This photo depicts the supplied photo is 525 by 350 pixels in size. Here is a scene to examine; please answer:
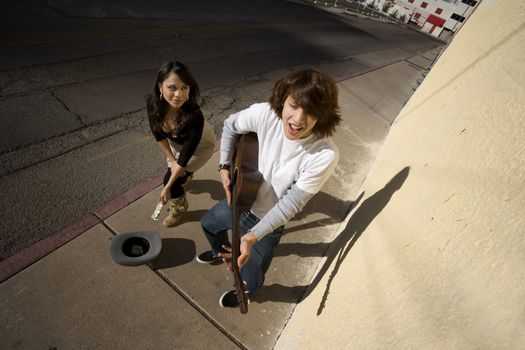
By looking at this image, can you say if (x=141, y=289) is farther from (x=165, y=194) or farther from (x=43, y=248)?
(x=43, y=248)

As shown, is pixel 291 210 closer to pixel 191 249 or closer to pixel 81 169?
pixel 191 249

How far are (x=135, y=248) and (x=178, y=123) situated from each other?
1.29m

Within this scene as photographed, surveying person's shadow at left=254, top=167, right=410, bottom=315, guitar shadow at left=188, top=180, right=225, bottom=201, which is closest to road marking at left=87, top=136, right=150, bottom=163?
guitar shadow at left=188, top=180, right=225, bottom=201

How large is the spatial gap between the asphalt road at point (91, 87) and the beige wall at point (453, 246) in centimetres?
294

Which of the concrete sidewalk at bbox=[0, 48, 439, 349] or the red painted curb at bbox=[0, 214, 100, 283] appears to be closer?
the concrete sidewalk at bbox=[0, 48, 439, 349]

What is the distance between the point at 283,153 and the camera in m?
1.94

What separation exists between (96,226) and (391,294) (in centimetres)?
287

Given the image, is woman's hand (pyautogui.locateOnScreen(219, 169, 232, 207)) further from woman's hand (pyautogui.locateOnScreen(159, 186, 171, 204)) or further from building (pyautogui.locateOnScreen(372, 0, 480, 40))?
building (pyautogui.locateOnScreen(372, 0, 480, 40))

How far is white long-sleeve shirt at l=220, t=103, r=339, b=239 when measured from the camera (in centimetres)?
181

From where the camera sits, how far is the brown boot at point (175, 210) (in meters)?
3.12

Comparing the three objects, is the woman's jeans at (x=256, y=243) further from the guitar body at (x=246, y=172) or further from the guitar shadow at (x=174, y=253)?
the guitar shadow at (x=174, y=253)

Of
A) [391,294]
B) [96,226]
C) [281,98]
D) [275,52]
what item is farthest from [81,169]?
[275,52]

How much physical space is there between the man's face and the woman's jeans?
0.80 m

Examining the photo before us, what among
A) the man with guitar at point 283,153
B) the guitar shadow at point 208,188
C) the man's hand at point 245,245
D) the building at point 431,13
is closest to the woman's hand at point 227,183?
the man with guitar at point 283,153
